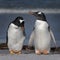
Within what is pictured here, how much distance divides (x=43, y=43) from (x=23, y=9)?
126 centimetres

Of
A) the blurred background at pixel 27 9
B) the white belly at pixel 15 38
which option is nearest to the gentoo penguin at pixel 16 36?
the white belly at pixel 15 38

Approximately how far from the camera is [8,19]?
3.37 meters

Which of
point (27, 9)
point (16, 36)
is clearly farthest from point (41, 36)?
point (27, 9)

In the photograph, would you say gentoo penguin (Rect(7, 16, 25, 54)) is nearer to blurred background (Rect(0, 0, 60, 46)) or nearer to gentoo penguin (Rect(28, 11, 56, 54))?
gentoo penguin (Rect(28, 11, 56, 54))

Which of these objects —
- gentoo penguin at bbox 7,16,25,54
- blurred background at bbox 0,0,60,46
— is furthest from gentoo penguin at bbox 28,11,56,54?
blurred background at bbox 0,0,60,46

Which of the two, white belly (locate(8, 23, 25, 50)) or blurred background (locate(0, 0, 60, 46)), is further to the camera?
blurred background (locate(0, 0, 60, 46))

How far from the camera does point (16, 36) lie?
2.25m

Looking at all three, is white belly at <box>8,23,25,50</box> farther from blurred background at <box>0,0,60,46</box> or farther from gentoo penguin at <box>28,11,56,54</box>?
blurred background at <box>0,0,60,46</box>

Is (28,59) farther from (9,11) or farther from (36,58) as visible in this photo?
(9,11)

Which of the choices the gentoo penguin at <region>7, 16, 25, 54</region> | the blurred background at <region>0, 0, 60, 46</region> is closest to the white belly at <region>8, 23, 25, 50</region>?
the gentoo penguin at <region>7, 16, 25, 54</region>

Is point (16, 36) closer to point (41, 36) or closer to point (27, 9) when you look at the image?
point (41, 36)

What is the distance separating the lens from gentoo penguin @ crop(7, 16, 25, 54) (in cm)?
224

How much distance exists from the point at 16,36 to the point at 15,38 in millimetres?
13

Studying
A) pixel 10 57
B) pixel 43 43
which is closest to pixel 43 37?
pixel 43 43
